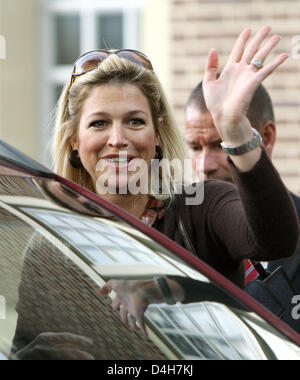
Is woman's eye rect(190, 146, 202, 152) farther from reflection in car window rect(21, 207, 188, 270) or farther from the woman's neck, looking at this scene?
reflection in car window rect(21, 207, 188, 270)

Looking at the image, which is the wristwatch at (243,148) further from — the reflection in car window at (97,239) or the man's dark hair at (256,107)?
the man's dark hair at (256,107)

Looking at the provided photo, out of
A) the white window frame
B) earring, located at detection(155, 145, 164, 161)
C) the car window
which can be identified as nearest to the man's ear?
earring, located at detection(155, 145, 164, 161)

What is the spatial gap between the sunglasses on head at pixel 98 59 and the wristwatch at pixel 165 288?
1081 millimetres

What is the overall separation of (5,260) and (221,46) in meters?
4.29

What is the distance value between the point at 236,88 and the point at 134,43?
482 centimetres

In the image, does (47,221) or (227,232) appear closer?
(47,221)

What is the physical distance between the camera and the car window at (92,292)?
1346 mm

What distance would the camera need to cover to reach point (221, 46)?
5.48 metres

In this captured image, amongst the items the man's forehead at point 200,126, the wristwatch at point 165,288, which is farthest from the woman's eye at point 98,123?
the wristwatch at point 165,288

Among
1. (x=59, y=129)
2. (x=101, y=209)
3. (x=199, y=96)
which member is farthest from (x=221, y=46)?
(x=101, y=209)

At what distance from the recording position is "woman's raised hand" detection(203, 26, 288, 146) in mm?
1811
